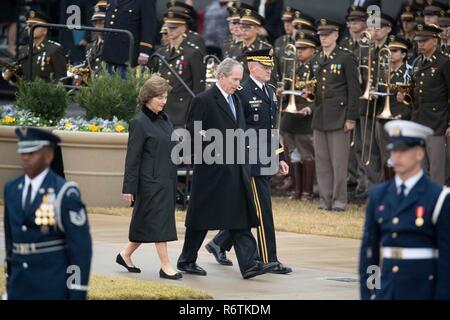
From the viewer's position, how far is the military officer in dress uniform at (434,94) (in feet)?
56.6

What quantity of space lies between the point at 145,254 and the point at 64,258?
230 inches

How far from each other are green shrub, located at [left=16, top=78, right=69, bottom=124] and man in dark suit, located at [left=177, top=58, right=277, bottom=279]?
5.48m

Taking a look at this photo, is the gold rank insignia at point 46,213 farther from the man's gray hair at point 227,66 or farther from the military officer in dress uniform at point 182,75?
the military officer in dress uniform at point 182,75

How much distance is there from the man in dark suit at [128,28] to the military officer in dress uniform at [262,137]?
20.0 feet

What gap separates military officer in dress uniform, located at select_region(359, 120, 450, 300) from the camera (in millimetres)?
7797

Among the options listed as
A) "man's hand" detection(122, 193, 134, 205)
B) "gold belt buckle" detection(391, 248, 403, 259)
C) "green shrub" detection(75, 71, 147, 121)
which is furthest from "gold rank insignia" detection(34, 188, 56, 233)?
"green shrub" detection(75, 71, 147, 121)

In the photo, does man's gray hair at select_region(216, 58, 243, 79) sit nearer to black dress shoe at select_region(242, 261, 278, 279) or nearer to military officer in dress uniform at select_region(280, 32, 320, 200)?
black dress shoe at select_region(242, 261, 278, 279)

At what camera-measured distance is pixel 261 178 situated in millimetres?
12875

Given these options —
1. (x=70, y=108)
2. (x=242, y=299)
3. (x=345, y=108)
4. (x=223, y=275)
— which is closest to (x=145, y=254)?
(x=223, y=275)

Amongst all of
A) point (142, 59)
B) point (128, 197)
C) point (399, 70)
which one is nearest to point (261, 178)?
point (128, 197)

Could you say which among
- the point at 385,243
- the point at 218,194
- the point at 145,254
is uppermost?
the point at 385,243

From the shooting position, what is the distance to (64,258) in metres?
8.02

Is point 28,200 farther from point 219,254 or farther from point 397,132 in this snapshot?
point 219,254
